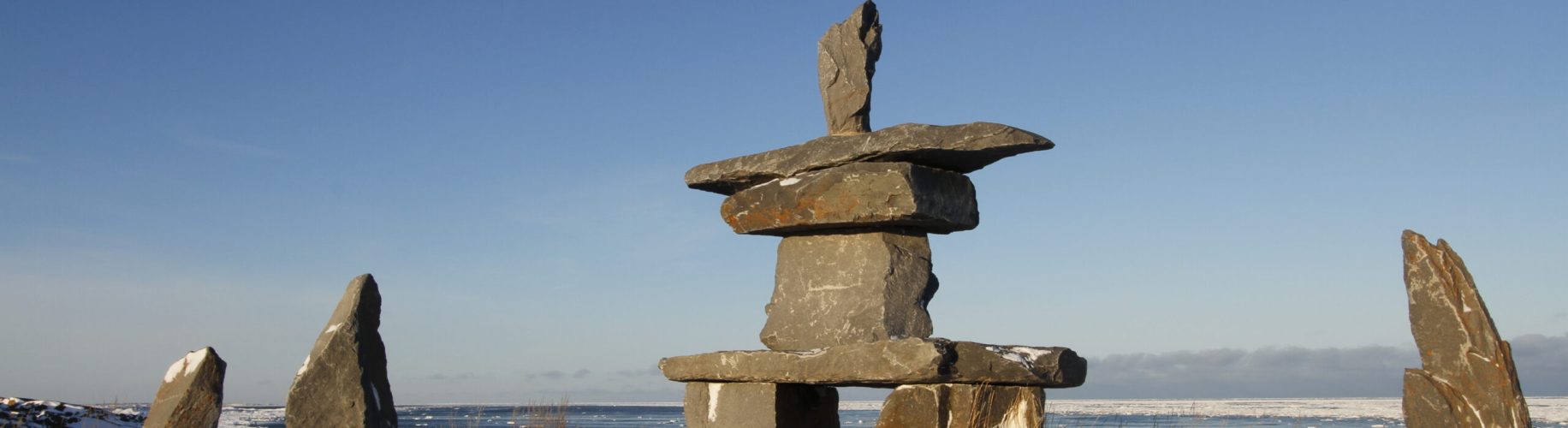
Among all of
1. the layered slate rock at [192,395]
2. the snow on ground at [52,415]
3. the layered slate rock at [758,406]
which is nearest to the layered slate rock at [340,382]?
the layered slate rock at [192,395]

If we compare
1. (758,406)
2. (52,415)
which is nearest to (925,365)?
(758,406)

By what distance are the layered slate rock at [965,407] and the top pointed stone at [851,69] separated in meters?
1.77

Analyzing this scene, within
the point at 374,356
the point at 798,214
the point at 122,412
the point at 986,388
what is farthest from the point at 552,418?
the point at 122,412

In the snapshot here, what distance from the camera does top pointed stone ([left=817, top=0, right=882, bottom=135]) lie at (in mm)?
7371

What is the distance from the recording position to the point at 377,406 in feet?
24.4

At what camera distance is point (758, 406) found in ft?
23.0

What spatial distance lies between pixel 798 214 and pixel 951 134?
3.49 feet

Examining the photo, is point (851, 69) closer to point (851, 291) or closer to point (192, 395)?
point (851, 291)

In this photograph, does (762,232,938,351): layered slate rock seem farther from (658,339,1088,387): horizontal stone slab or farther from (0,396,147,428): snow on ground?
(0,396,147,428): snow on ground

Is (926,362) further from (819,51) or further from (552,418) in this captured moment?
(552,418)

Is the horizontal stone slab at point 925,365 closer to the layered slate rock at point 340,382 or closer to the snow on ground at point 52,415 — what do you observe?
the layered slate rock at point 340,382

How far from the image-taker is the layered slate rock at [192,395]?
26.1ft

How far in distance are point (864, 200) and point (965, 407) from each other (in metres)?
1.33

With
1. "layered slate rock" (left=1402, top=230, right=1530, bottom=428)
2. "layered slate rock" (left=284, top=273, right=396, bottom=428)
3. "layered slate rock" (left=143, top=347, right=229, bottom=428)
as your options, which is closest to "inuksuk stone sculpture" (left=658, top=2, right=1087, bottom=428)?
"layered slate rock" (left=284, top=273, right=396, bottom=428)
